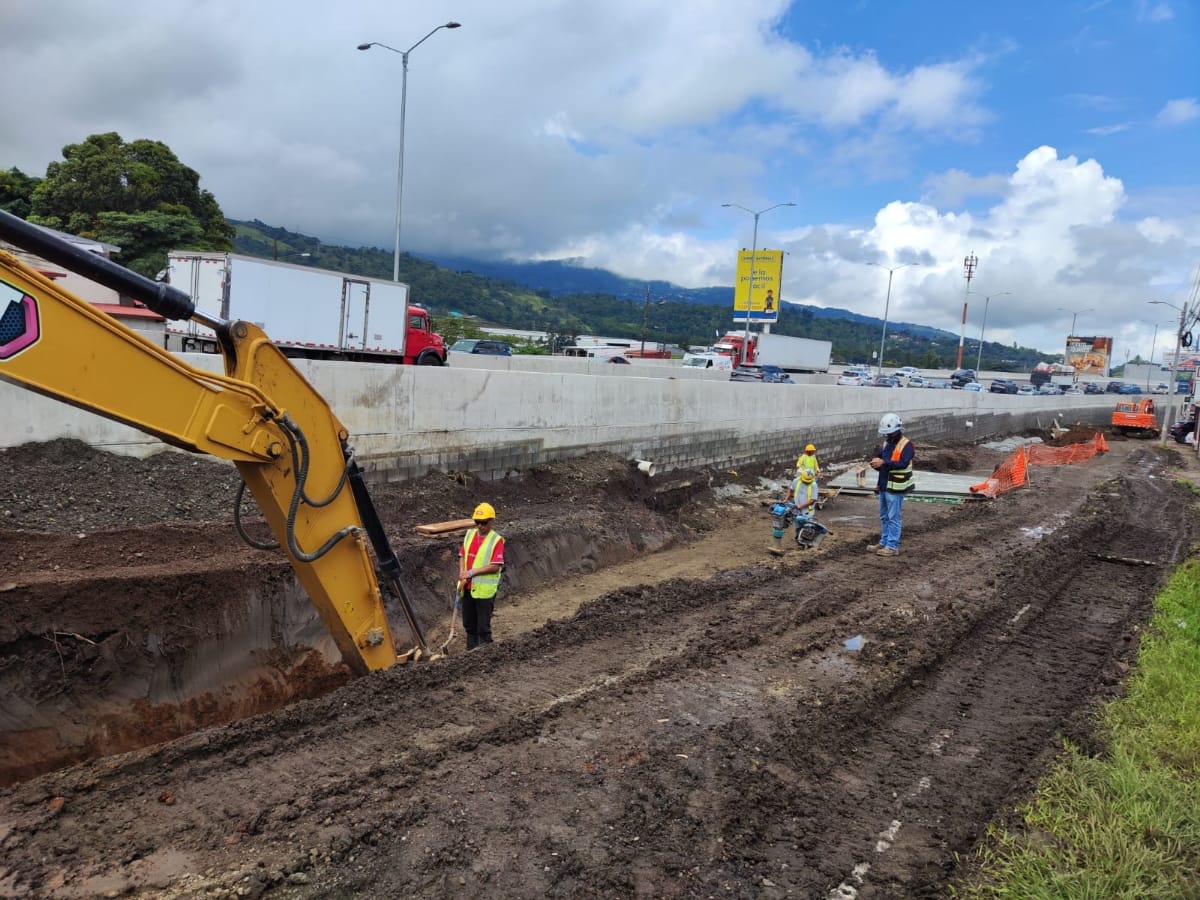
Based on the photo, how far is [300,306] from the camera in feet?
65.0

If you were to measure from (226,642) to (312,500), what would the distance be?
11.1ft

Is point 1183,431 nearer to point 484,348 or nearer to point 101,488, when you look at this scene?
point 484,348

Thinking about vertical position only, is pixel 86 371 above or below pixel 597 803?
above

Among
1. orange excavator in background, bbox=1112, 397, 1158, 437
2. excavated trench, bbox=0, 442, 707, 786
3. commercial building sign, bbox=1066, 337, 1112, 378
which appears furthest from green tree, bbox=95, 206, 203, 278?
commercial building sign, bbox=1066, 337, 1112, 378

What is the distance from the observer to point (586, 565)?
11391 millimetres

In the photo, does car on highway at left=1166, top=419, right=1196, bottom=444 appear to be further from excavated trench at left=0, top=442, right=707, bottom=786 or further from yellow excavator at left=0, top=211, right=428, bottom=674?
yellow excavator at left=0, top=211, right=428, bottom=674

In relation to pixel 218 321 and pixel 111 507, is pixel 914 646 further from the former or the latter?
pixel 111 507

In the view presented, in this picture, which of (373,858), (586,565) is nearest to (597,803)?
(373,858)

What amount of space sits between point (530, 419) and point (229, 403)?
8.89 meters

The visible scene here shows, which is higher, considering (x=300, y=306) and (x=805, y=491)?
(x=300, y=306)

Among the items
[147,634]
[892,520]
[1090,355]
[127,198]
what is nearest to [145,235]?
[127,198]

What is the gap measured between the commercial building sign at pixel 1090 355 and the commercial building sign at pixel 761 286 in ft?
222

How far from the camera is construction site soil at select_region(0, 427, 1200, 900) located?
3773mm

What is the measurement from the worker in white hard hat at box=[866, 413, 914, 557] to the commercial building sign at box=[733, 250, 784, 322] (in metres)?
45.0
